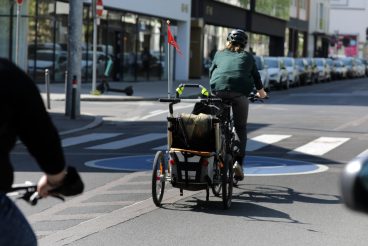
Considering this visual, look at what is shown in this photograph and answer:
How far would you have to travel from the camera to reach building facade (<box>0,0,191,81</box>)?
3139cm

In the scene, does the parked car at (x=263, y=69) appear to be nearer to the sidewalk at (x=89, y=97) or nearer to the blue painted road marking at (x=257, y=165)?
→ the sidewalk at (x=89, y=97)

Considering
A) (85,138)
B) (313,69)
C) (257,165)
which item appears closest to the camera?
(257,165)

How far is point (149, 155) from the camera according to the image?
1352cm

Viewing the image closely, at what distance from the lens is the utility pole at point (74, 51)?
64.1ft

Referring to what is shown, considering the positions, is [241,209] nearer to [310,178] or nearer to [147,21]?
[310,178]

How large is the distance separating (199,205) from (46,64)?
979 inches

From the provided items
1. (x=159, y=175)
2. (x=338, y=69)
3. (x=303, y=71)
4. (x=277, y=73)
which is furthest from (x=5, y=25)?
(x=338, y=69)

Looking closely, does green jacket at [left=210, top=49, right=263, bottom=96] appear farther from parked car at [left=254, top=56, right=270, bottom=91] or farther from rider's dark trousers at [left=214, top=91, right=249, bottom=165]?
parked car at [left=254, top=56, right=270, bottom=91]

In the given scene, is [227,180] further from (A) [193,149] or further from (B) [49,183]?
(B) [49,183]

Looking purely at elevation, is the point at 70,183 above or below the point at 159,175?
above

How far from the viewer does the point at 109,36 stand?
3844 cm

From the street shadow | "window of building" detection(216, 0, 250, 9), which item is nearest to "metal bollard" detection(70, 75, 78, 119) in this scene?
the street shadow

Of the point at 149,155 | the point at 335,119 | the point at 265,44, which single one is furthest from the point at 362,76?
the point at 149,155

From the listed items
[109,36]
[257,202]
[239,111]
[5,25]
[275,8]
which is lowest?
[257,202]
